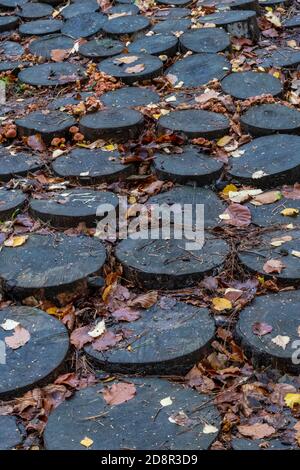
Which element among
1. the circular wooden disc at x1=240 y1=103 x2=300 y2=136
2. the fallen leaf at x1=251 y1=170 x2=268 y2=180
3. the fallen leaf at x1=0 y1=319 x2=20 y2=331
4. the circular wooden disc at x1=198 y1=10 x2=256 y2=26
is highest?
the circular wooden disc at x1=198 y1=10 x2=256 y2=26

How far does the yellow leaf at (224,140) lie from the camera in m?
4.98

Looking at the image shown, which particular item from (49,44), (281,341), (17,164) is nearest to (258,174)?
(281,341)

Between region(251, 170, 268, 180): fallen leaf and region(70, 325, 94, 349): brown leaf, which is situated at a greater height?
region(251, 170, 268, 180): fallen leaf

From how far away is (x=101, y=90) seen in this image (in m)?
5.85

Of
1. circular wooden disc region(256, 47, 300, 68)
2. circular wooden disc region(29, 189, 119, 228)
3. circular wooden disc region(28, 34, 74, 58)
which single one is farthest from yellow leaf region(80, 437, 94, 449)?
circular wooden disc region(28, 34, 74, 58)

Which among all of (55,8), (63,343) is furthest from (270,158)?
(55,8)

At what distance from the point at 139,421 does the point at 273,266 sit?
116cm

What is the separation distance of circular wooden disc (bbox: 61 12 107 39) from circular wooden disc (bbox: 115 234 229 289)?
366 cm

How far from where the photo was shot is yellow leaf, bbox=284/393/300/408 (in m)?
3.13

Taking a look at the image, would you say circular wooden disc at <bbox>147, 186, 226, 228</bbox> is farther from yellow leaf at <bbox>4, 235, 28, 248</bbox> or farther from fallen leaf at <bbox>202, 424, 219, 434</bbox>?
fallen leaf at <bbox>202, 424, 219, 434</bbox>

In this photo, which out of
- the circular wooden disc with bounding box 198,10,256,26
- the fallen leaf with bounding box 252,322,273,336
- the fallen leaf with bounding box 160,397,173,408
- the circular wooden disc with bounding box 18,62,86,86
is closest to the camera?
the fallen leaf with bounding box 160,397,173,408

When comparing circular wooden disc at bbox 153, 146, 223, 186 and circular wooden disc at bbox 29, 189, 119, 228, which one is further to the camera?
circular wooden disc at bbox 153, 146, 223, 186

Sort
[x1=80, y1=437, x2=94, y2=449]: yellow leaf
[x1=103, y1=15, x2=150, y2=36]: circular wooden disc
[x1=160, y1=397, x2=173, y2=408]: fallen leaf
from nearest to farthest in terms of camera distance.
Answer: [x1=80, y1=437, x2=94, y2=449]: yellow leaf < [x1=160, y1=397, x2=173, y2=408]: fallen leaf < [x1=103, y1=15, x2=150, y2=36]: circular wooden disc

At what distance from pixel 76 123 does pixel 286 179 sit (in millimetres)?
1683
